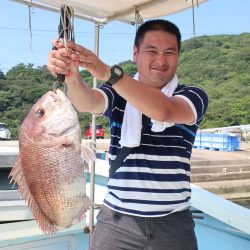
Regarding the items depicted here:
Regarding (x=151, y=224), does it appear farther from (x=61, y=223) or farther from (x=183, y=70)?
(x=183, y=70)

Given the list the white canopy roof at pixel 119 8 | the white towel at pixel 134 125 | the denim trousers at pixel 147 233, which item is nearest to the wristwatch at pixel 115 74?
the white towel at pixel 134 125

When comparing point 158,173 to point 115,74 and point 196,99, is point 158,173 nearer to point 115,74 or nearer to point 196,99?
point 196,99

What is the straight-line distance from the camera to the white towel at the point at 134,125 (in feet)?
7.29

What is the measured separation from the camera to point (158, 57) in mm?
2344

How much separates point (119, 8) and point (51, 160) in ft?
7.68

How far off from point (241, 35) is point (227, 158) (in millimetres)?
71081

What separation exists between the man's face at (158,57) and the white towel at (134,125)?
0.07m

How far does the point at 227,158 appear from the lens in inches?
822

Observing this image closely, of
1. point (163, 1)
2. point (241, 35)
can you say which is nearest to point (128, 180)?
Answer: point (163, 1)

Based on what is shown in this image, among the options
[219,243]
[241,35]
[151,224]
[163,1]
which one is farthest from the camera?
[241,35]

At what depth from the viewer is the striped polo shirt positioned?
220 cm

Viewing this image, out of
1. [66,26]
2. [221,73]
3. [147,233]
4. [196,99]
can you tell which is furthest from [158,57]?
[221,73]

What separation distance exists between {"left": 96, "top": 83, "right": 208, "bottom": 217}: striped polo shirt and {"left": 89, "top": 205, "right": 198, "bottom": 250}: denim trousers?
1.7 inches

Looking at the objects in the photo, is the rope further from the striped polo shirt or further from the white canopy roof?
the white canopy roof
